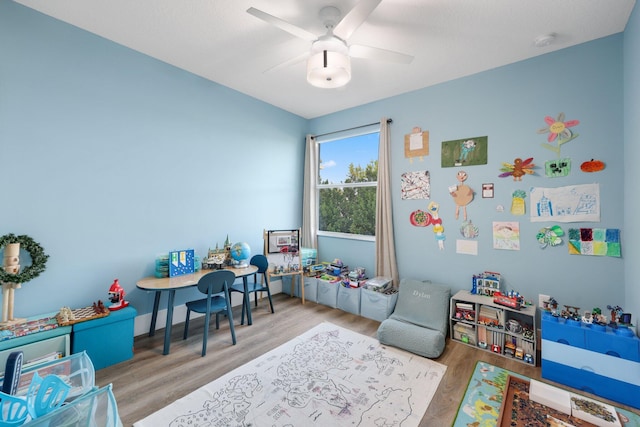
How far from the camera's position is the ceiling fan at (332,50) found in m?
1.78

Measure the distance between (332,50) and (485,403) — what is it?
2.66m

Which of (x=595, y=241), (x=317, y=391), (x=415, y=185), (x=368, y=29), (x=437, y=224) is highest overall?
(x=368, y=29)

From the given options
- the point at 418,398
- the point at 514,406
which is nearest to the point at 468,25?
the point at 514,406

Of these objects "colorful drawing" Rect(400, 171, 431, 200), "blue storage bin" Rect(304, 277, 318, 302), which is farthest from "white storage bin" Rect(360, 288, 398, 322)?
"colorful drawing" Rect(400, 171, 431, 200)

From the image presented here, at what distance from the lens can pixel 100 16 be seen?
2.17 meters

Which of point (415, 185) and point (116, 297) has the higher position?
point (415, 185)

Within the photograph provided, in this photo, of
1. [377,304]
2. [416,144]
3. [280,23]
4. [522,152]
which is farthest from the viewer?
[416,144]

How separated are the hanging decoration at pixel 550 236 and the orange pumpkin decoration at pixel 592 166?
1.75 ft

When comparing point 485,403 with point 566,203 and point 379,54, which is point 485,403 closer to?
point 566,203

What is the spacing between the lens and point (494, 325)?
2529 millimetres

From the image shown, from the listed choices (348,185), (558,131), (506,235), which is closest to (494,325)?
(506,235)

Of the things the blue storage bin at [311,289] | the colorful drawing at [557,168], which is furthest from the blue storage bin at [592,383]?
the blue storage bin at [311,289]

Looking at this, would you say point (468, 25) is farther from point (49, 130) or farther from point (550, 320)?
point (49, 130)

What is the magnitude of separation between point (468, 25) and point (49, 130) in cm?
350
